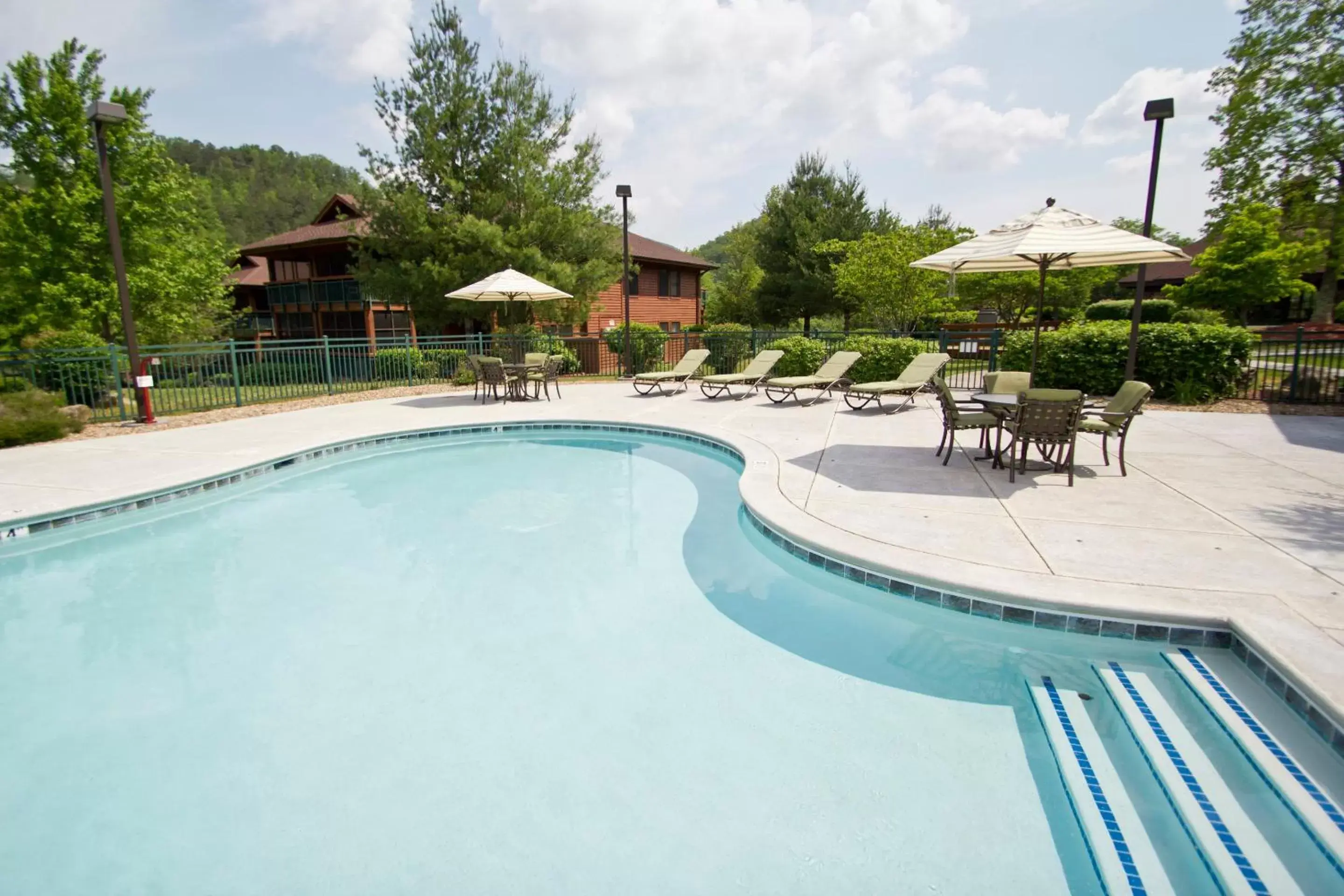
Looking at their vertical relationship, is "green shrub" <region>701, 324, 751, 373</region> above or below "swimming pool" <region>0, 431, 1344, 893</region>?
above

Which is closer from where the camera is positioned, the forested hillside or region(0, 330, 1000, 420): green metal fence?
region(0, 330, 1000, 420): green metal fence

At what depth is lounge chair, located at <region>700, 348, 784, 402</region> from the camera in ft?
39.6

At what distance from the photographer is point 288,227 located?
56.0m

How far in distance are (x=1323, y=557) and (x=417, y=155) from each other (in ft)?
66.6

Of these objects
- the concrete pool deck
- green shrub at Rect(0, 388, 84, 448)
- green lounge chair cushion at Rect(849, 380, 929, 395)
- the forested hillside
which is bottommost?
the concrete pool deck

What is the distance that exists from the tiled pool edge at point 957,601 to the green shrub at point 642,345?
9227 mm

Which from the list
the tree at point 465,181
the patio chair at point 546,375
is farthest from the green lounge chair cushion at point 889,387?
the tree at point 465,181

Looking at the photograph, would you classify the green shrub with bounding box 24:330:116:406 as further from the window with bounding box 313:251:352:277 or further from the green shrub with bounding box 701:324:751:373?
the window with bounding box 313:251:352:277

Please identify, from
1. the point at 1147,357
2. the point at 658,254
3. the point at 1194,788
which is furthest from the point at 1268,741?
the point at 658,254

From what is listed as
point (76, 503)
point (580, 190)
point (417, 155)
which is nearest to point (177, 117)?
point (417, 155)

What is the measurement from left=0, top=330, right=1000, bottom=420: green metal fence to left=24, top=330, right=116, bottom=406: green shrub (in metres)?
0.02

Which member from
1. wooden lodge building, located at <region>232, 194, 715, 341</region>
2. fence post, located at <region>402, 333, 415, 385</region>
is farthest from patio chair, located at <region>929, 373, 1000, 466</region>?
wooden lodge building, located at <region>232, 194, 715, 341</region>

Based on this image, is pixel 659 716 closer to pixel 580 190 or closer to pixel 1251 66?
pixel 580 190

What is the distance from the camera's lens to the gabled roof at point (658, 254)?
88.4 feet
